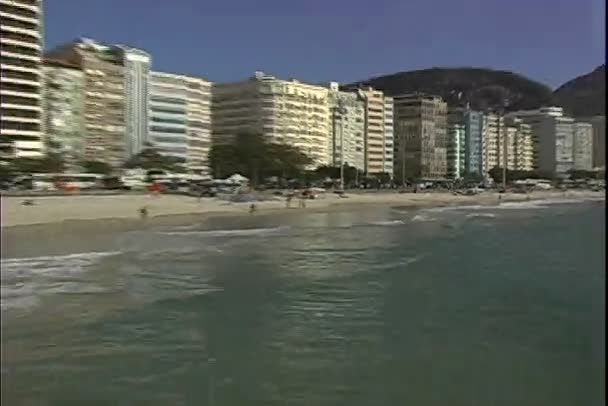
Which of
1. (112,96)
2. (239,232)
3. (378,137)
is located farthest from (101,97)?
(239,232)

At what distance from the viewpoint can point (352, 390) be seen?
2.12 meters

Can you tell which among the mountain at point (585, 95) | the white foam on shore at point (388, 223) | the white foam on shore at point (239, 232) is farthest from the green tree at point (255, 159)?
the white foam on shore at point (388, 223)

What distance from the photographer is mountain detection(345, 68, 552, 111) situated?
5.46ft

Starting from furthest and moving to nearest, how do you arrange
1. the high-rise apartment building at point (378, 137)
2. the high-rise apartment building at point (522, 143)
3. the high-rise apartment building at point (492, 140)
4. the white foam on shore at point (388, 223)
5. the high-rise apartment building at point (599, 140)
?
the white foam on shore at point (388, 223)
the high-rise apartment building at point (378, 137)
the high-rise apartment building at point (492, 140)
the high-rise apartment building at point (522, 143)
the high-rise apartment building at point (599, 140)

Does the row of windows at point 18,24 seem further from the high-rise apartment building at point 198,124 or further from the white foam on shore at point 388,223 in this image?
the white foam on shore at point 388,223

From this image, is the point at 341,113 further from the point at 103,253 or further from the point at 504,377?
the point at 103,253

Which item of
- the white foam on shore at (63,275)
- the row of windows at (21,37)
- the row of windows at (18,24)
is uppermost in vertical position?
the row of windows at (18,24)

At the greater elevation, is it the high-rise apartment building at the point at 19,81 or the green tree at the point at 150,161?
the high-rise apartment building at the point at 19,81

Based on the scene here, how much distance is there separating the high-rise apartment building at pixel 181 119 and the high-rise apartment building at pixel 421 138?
78 centimetres

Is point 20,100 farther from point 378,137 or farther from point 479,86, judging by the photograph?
point 378,137

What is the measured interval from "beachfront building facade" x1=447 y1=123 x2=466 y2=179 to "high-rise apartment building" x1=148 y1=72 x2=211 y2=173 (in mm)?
1081

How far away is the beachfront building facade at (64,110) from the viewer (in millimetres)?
1079

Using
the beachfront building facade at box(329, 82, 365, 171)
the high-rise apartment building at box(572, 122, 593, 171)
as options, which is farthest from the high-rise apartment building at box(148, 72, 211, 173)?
the high-rise apartment building at box(572, 122, 593, 171)

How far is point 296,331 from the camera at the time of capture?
10.1 ft
